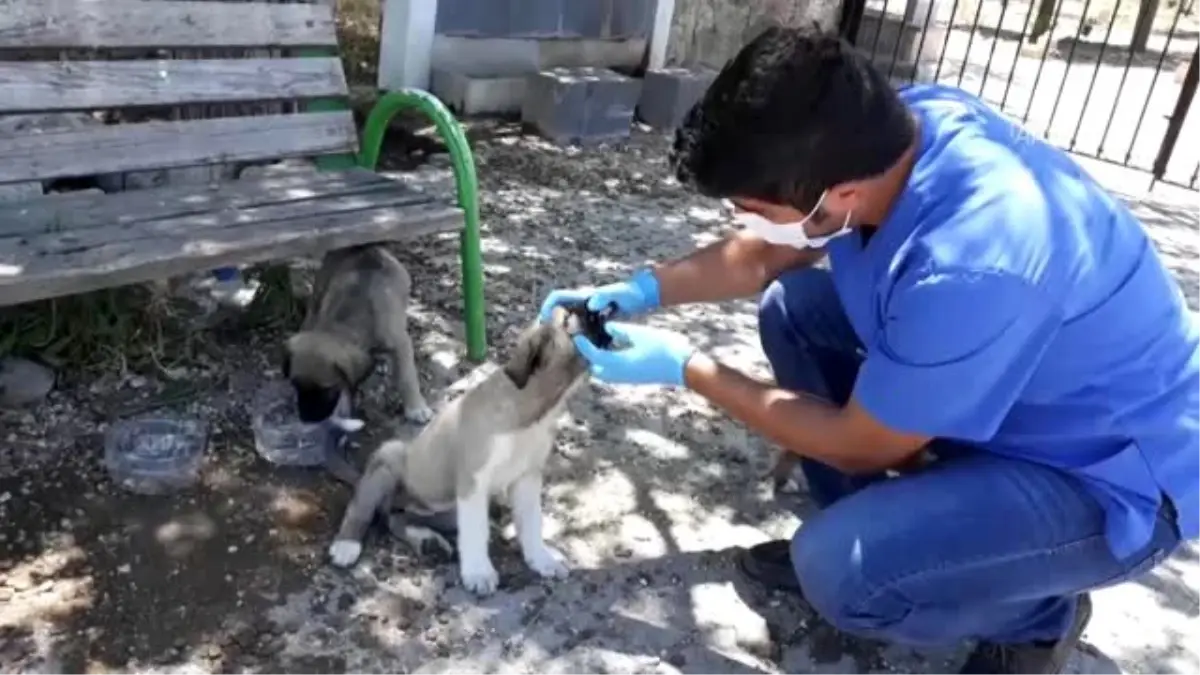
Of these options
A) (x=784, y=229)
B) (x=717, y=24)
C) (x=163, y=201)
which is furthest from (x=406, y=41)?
(x=784, y=229)

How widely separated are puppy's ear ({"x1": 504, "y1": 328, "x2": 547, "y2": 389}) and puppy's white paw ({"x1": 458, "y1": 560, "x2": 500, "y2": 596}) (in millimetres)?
486

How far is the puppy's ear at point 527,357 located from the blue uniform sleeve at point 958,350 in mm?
683

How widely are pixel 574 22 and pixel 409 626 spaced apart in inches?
185

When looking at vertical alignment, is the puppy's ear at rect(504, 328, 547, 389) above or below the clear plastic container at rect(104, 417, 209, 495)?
above

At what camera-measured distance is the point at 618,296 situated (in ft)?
8.67

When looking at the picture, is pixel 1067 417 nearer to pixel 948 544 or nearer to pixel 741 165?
pixel 948 544

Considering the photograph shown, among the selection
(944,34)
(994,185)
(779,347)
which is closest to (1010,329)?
(994,185)

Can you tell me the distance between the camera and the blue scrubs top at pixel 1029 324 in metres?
1.94

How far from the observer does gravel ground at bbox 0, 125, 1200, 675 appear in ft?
8.01

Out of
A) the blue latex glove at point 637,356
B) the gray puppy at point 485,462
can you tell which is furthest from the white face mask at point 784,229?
the gray puppy at point 485,462

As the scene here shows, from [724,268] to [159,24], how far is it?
181 cm

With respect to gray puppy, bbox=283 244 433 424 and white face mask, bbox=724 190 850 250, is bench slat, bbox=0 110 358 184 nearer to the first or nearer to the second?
gray puppy, bbox=283 244 433 424

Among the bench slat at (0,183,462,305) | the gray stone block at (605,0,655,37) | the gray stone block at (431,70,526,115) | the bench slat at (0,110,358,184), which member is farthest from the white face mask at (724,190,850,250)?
the gray stone block at (605,0,655,37)

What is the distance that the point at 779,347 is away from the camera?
2900mm
